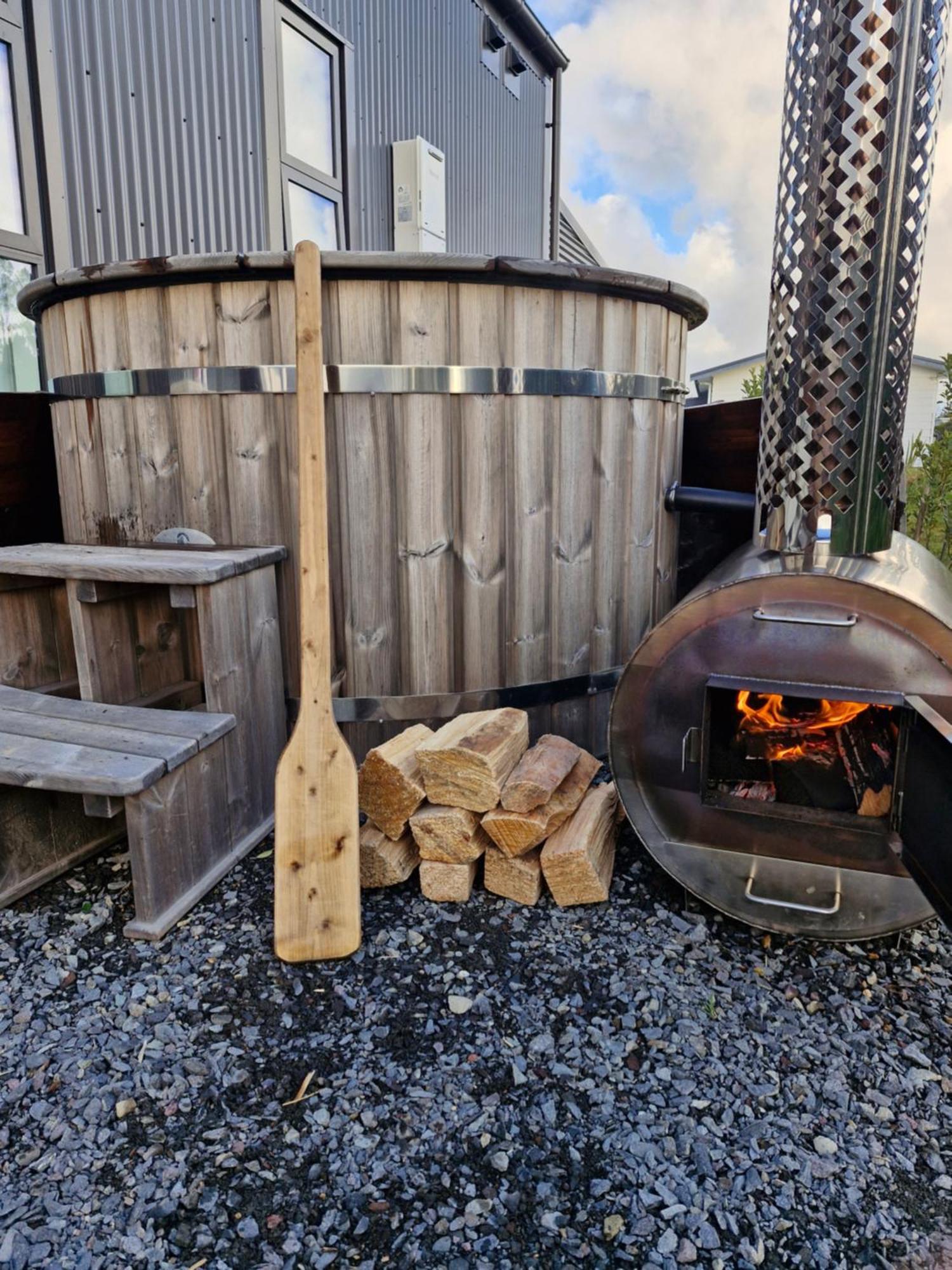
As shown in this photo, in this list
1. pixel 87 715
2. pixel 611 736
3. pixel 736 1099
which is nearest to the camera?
pixel 736 1099

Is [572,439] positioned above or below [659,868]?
above

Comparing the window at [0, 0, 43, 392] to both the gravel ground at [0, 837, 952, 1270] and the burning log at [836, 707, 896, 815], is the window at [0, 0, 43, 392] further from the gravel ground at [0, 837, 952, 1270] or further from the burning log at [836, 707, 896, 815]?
the burning log at [836, 707, 896, 815]

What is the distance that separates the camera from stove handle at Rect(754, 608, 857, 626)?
61.9 inches

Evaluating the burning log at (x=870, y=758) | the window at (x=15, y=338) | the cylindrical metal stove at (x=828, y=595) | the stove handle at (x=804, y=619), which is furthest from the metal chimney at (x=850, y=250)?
the window at (x=15, y=338)

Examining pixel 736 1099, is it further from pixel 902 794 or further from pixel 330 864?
pixel 330 864

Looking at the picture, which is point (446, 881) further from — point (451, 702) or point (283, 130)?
point (283, 130)

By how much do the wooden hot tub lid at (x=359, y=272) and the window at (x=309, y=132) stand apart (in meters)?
3.51

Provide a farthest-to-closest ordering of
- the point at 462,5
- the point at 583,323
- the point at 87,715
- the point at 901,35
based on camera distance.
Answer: the point at 462,5, the point at 583,323, the point at 87,715, the point at 901,35

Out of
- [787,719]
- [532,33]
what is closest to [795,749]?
[787,719]

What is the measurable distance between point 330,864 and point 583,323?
1675 millimetres

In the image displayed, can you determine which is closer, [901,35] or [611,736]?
[901,35]

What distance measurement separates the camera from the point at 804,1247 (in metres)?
1.12

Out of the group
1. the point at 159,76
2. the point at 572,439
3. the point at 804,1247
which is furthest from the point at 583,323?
the point at 159,76

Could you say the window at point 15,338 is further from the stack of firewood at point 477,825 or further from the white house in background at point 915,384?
the white house in background at point 915,384
